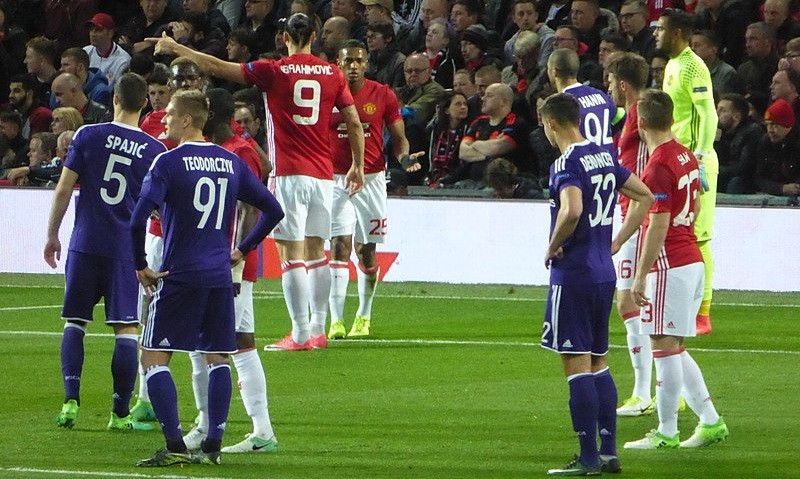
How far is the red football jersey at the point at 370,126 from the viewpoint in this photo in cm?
1359

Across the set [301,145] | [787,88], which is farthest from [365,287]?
[787,88]

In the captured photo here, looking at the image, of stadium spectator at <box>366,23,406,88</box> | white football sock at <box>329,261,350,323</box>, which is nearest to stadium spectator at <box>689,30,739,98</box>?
stadium spectator at <box>366,23,406,88</box>

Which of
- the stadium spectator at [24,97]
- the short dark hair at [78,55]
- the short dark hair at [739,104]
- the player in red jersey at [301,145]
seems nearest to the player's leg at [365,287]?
the player in red jersey at [301,145]

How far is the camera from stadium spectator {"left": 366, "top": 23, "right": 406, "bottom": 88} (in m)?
19.8

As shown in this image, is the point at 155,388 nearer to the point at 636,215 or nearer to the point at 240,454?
the point at 240,454

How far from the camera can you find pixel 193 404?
32.3ft

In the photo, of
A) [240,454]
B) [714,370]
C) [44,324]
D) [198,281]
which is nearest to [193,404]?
[240,454]

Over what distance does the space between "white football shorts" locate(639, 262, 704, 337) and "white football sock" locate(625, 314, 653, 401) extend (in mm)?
1015

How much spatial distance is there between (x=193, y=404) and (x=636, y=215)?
11.2ft

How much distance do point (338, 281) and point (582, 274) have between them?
5.95m

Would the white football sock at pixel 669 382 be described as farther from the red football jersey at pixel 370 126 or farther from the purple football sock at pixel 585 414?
the red football jersey at pixel 370 126

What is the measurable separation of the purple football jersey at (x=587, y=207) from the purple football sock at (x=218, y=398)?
5.60 feet

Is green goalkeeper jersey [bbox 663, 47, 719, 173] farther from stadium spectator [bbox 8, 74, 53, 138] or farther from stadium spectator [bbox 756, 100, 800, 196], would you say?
stadium spectator [bbox 8, 74, 53, 138]

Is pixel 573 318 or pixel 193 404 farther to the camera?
pixel 193 404
